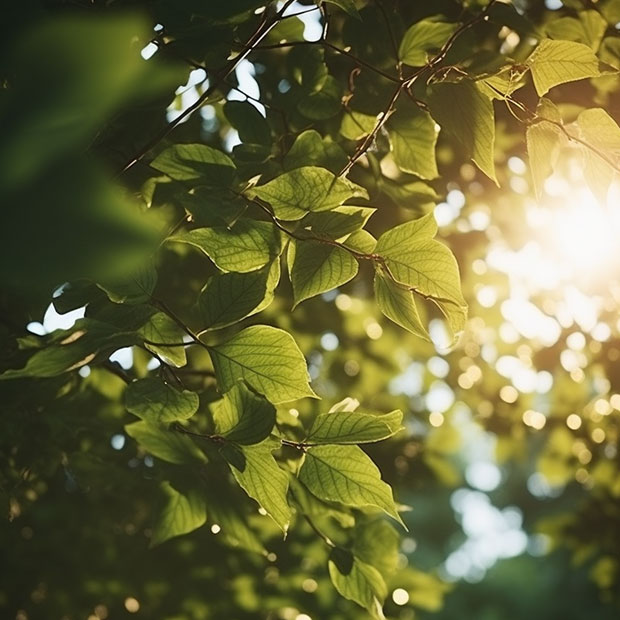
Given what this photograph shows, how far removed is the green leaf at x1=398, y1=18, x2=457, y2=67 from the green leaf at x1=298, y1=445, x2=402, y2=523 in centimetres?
66

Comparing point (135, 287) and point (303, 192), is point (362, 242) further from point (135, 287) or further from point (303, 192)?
point (135, 287)

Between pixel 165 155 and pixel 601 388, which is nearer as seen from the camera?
pixel 165 155

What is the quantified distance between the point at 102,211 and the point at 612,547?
3.81 meters

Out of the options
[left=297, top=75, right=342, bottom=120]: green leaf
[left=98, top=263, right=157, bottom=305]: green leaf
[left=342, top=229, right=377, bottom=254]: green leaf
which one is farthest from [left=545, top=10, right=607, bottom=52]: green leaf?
[left=98, top=263, right=157, bottom=305]: green leaf

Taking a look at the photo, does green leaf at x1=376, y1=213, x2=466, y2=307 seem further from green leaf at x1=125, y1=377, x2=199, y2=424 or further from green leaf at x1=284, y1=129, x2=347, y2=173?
green leaf at x1=125, y1=377, x2=199, y2=424

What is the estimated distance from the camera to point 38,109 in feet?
1.11

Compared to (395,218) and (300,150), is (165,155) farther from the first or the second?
(395,218)

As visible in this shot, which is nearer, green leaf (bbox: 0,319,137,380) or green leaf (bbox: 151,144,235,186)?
green leaf (bbox: 0,319,137,380)

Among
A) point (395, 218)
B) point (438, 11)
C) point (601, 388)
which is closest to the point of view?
point (438, 11)

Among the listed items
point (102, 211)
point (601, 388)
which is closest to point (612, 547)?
point (601, 388)

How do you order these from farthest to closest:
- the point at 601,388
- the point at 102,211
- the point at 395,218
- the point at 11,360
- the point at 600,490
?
the point at 600,490, the point at 601,388, the point at 395,218, the point at 11,360, the point at 102,211

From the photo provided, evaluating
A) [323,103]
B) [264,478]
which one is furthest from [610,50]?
[264,478]

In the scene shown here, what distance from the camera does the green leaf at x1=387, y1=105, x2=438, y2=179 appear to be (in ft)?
3.87

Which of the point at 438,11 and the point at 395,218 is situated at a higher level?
the point at 438,11
